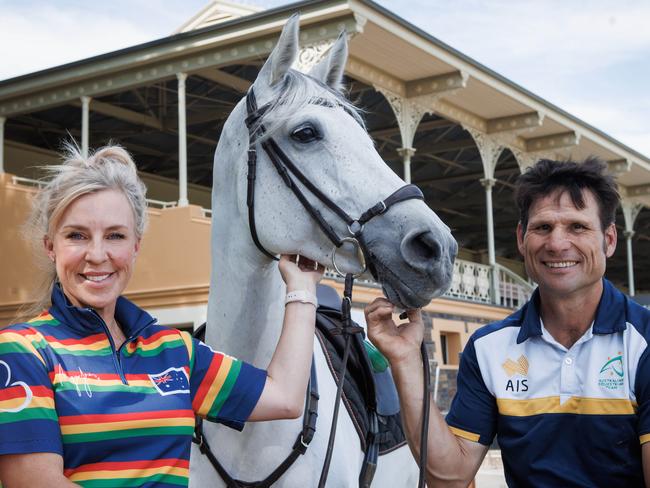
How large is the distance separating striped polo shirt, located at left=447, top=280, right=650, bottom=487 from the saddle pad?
1.76ft

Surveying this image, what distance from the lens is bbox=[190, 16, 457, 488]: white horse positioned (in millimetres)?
2457

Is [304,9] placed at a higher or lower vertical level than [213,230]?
higher

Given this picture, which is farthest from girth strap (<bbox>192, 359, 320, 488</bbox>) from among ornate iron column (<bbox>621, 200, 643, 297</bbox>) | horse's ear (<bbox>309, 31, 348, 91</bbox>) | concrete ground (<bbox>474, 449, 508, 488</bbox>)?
ornate iron column (<bbox>621, 200, 643, 297</bbox>)

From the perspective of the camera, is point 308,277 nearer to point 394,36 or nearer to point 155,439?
point 155,439

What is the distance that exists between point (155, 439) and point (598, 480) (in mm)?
1270

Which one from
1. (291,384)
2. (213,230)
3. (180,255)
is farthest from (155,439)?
(180,255)

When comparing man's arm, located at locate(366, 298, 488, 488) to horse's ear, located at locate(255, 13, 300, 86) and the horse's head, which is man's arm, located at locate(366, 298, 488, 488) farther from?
horse's ear, located at locate(255, 13, 300, 86)

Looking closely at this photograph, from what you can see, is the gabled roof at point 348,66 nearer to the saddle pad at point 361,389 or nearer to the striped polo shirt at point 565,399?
the saddle pad at point 361,389

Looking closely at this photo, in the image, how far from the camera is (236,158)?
9.19 ft

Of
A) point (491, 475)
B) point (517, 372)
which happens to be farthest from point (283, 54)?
point (491, 475)

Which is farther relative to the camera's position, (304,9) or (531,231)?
(304,9)

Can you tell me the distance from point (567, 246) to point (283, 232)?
0.86 meters

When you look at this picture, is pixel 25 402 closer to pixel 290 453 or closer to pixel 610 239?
pixel 290 453

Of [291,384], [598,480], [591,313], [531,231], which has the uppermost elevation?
[531,231]
